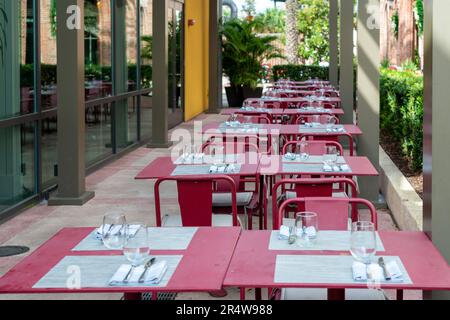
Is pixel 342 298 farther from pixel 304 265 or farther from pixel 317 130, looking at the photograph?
pixel 317 130

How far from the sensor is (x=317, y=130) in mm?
8953

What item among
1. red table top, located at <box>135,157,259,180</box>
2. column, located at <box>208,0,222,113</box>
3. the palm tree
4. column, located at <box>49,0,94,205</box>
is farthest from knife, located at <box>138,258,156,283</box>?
the palm tree

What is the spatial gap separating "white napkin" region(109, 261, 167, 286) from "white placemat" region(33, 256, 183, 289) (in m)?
0.02

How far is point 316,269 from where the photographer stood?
3455mm

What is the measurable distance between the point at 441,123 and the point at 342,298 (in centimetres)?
106

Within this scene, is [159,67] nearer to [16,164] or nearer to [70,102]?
[70,102]

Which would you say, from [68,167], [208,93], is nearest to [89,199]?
[68,167]

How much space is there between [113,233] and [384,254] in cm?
120

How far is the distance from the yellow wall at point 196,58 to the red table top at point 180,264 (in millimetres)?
15342

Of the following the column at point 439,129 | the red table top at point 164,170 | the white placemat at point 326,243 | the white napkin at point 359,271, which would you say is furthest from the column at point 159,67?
the white napkin at point 359,271

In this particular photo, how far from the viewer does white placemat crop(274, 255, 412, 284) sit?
330cm

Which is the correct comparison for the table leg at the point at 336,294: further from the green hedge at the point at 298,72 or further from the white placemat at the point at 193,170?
the green hedge at the point at 298,72

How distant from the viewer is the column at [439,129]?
163 inches

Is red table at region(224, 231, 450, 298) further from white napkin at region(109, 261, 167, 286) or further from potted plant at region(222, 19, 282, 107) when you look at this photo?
potted plant at region(222, 19, 282, 107)
